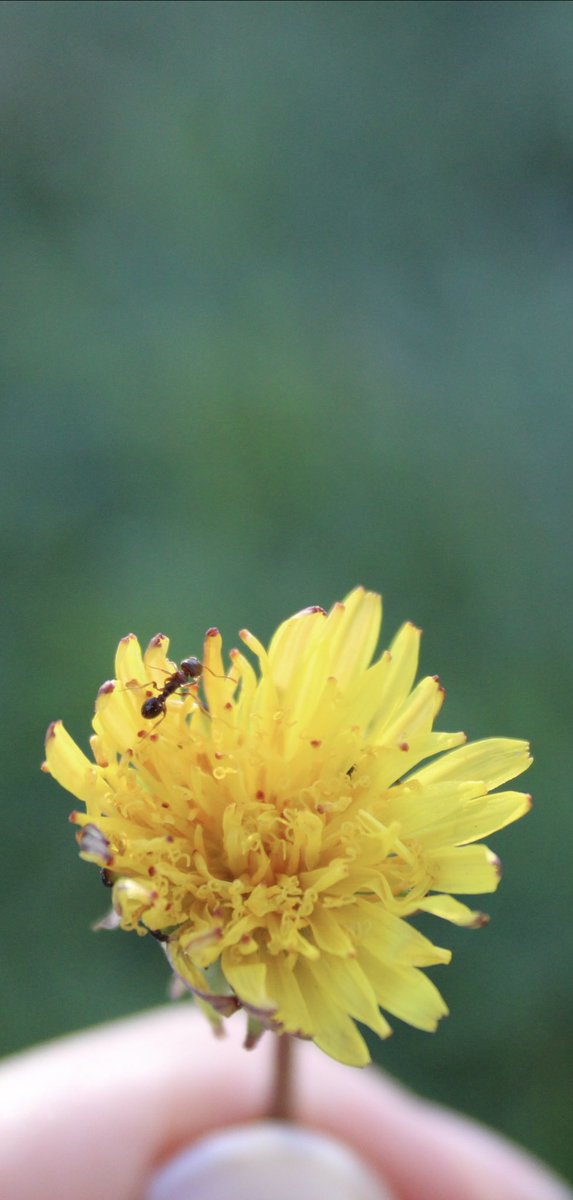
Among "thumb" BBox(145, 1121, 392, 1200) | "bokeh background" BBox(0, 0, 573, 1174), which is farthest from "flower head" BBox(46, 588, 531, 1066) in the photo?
"bokeh background" BBox(0, 0, 573, 1174)

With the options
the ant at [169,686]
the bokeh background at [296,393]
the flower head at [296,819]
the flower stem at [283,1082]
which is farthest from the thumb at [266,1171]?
the bokeh background at [296,393]

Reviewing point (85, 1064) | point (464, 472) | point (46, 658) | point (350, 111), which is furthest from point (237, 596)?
point (350, 111)

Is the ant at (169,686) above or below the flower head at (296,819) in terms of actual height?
above

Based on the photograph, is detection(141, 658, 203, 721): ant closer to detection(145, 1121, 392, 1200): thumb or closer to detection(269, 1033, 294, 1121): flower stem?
detection(269, 1033, 294, 1121): flower stem

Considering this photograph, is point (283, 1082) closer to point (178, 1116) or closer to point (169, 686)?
point (178, 1116)

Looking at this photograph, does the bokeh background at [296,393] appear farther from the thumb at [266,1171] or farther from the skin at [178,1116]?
the thumb at [266,1171]

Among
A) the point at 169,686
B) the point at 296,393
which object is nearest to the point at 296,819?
the point at 169,686
